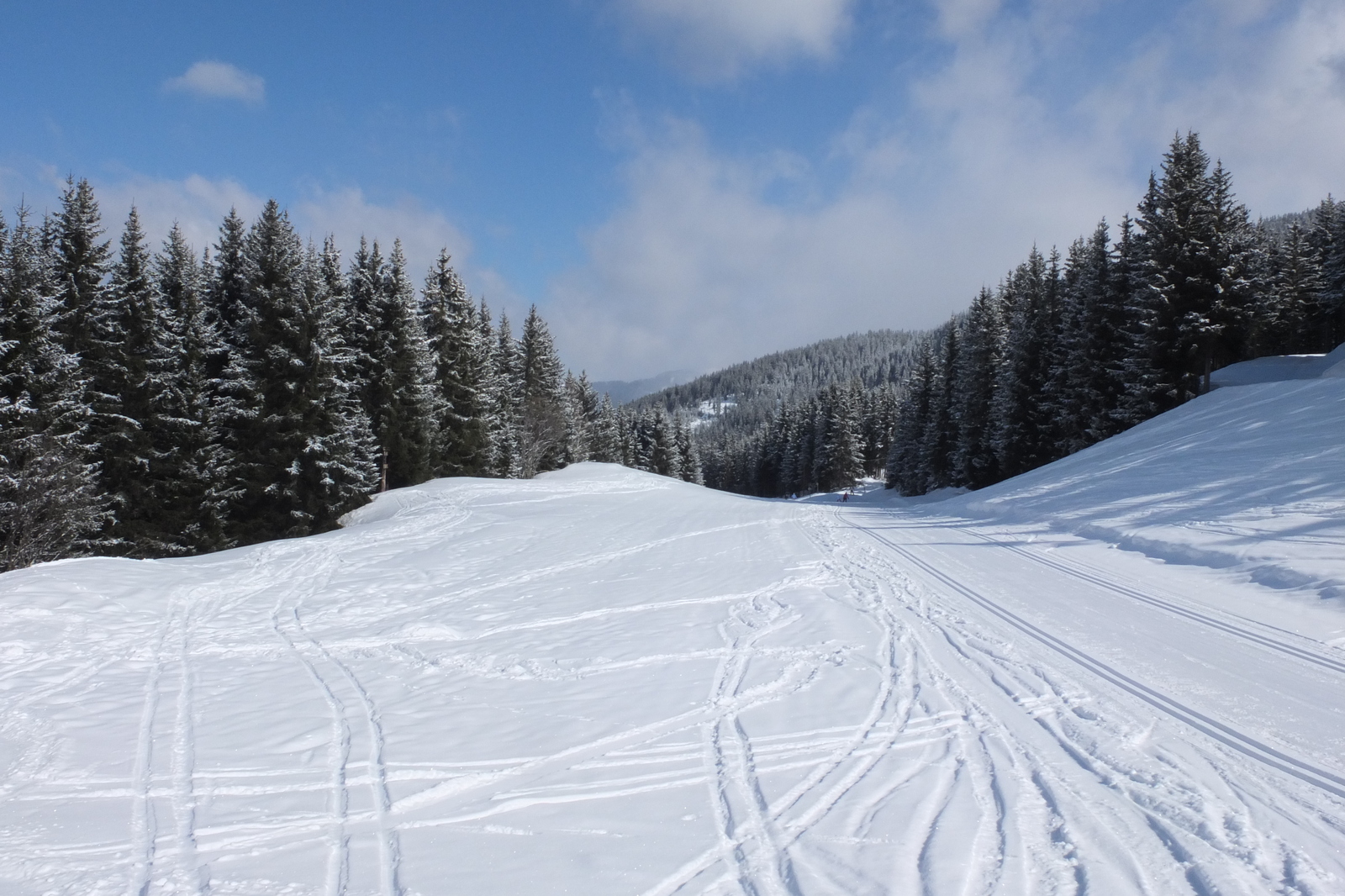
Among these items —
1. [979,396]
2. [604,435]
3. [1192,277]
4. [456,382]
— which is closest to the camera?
[1192,277]

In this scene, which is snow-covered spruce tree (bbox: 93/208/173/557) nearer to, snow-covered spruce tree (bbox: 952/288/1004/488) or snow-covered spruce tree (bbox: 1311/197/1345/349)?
snow-covered spruce tree (bbox: 952/288/1004/488)

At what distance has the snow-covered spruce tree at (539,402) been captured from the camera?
143 ft

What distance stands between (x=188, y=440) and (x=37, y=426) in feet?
14.3

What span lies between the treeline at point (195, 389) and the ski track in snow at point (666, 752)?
11.9 metres

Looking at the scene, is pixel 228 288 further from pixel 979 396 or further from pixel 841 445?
pixel 841 445

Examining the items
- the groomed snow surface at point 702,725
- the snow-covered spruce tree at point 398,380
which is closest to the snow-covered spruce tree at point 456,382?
the snow-covered spruce tree at point 398,380

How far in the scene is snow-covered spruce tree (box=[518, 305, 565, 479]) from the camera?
43.6 m

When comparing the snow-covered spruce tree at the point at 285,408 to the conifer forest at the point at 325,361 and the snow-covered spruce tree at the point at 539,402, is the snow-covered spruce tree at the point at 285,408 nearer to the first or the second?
the conifer forest at the point at 325,361

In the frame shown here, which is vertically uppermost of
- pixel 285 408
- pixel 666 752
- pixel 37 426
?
pixel 285 408

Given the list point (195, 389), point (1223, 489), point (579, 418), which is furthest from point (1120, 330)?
point (579, 418)

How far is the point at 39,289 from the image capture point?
18422mm

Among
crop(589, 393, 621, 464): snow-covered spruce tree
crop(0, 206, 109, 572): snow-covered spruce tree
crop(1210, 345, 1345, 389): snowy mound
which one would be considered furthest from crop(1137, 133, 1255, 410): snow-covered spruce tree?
crop(589, 393, 621, 464): snow-covered spruce tree

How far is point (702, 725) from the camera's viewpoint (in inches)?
204

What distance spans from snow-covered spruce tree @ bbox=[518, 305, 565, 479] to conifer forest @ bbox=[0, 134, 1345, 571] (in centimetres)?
349
